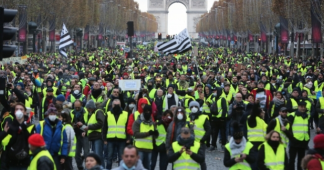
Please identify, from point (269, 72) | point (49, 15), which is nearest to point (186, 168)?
point (269, 72)

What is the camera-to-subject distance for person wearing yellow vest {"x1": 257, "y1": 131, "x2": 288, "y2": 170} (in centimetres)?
882

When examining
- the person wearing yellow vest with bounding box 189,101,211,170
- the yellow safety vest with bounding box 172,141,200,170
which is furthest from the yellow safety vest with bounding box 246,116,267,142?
the yellow safety vest with bounding box 172,141,200,170

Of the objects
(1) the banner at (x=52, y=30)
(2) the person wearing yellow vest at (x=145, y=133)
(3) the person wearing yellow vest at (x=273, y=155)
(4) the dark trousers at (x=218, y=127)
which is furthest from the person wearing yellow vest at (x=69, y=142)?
(1) the banner at (x=52, y=30)

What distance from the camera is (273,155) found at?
8.84m

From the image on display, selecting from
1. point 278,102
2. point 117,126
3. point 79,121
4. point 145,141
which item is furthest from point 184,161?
point 278,102

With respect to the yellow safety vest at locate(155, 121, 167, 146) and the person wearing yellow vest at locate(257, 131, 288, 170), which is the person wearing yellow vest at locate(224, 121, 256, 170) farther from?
the yellow safety vest at locate(155, 121, 167, 146)

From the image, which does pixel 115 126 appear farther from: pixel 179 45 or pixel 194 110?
pixel 179 45

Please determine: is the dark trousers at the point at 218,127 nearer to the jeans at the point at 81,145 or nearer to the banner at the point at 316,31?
the jeans at the point at 81,145

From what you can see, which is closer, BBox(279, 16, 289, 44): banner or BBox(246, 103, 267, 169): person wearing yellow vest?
BBox(246, 103, 267, 169): person wearing yellow vest

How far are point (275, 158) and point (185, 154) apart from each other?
41.6 inches

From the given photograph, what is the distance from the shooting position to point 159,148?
452 inches

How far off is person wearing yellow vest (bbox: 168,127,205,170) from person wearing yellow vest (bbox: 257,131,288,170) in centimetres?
72

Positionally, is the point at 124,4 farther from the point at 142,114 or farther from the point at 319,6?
the point at 142,114

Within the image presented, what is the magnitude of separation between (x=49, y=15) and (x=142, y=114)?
51247 millimetres
